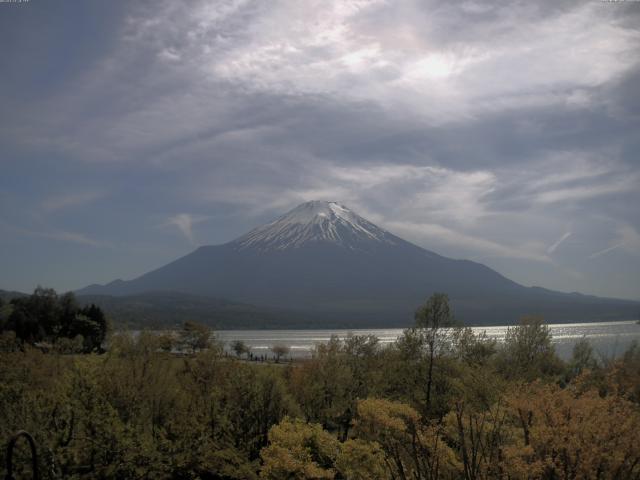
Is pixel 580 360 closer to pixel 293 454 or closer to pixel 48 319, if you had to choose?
pixel 293 454

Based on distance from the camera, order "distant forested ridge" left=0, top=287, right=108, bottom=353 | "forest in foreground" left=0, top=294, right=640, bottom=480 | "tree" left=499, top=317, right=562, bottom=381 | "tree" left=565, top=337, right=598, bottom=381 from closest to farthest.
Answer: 1. "forest in foreground" left=0, top=294, right=640, bottom=480
2. "tree" left=499, top=317, right=562, bottom=381
3. "tree" left=565, top=337, right=598, bottom=381
4. "distant forested ridge" left=0, top=287, right=108, bottom=353

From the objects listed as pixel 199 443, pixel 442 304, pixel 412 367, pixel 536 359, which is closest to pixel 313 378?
pixel 412 367

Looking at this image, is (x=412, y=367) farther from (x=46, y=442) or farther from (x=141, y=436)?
(x=46, y=442)

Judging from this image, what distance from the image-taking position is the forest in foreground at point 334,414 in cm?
1227

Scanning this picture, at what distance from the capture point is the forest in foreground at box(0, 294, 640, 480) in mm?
12273

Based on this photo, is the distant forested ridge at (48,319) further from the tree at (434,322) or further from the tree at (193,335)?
the tree at (434,322)

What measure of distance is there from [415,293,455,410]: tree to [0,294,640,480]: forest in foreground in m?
0.09

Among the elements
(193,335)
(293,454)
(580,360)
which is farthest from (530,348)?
(193,335)

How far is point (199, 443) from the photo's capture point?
2050 centimetres

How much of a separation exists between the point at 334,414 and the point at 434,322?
8443mm

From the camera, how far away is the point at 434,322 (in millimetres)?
32625

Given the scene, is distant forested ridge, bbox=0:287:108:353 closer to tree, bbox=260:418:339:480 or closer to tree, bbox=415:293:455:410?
tree, bbox=415:293:455:410

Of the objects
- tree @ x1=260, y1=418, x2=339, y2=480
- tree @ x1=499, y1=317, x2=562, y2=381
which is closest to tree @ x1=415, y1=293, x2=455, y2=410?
tree @ x1=499, y1=317, x2=562, y2=381

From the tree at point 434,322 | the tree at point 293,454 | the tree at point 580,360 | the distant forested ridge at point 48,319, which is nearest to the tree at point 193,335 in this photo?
the distant forested ridge at point 48,319
